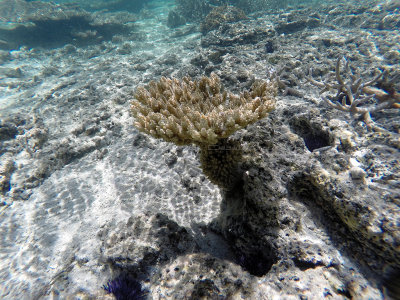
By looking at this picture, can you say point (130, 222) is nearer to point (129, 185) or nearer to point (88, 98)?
point (129, 185)

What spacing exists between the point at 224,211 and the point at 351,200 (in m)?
1.59

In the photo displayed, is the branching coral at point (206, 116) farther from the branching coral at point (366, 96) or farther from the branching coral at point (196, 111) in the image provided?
the branching coral at point (366, 96)

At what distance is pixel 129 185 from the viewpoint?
3957 mm

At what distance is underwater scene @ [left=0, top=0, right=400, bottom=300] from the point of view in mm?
2012

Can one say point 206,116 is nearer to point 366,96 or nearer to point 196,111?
point 196,111

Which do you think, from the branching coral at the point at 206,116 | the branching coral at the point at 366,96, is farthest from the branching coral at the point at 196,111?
the branching coral at the point at 366,96

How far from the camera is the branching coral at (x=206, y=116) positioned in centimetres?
212

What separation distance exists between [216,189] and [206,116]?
1699mm

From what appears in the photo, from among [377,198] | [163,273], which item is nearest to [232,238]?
[163,273]

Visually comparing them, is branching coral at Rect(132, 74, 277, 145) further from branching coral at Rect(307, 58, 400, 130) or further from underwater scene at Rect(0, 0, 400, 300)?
branching coral at Rect(307, 58, 400, 130)

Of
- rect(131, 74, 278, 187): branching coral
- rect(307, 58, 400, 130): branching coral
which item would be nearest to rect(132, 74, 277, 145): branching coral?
rect(131, 74, 278, 187): branching coral

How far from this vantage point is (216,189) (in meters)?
3.49

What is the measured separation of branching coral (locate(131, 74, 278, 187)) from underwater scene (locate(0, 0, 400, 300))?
2 cm

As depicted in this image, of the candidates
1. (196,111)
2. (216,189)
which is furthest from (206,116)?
(216,189)
